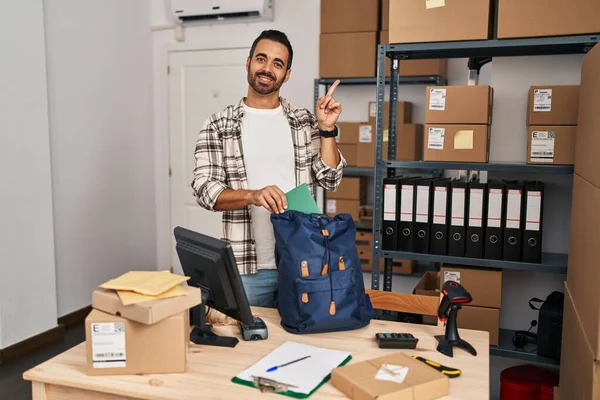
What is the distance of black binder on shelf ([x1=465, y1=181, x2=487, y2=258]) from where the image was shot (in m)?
2.37

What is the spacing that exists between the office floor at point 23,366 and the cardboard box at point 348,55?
8.22 feet

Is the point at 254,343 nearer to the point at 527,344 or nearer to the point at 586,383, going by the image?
the point at 586,383

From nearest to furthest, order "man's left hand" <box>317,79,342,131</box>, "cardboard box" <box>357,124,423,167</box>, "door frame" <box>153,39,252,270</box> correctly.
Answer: "man's left hand" <box>317,79,342,131</box> → "cardboard box" <box>357,124,423,167</box> → "door frame" <box>153,39,252,270</box>

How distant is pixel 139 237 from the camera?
15.3 feet

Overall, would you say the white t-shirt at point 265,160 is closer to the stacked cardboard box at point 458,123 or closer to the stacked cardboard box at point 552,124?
the stacked cardboard box at point 458,123

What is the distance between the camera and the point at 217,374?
1.28 metres

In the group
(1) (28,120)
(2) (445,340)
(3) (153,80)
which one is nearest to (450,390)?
(2) (445,340)

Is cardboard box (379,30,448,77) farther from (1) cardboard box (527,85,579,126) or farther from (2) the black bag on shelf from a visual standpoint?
(2) the black bag on shelf

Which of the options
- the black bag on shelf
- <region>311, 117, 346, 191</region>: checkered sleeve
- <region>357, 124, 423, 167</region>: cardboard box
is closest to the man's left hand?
<region>311, 117, 346, 191</region>: checkered sleeve

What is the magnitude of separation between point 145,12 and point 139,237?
196 centimetres

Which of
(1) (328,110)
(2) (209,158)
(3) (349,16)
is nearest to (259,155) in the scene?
(2) (209,158)

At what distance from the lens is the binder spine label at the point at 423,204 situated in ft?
8.00

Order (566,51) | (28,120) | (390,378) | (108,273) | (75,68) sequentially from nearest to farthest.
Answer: (390,378) → (566,51) → (28,120) → (75,68) → (108,273)

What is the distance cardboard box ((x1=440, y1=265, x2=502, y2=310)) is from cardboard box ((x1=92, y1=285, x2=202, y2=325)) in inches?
58.4
